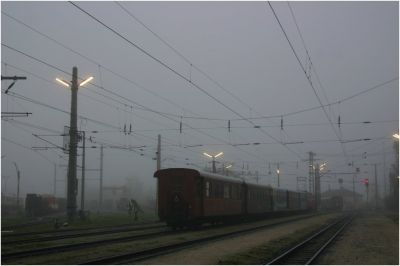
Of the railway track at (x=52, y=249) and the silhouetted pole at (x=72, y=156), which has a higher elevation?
the silhouetted pole at (x=72, y=156)

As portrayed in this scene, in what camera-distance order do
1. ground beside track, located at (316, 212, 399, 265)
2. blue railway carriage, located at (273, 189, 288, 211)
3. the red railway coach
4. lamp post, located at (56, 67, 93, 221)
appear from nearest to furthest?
1. ground beside track, located at (316, 212, 399, 265)
2. the red railway coach
3. lamp post, located at (56, 67, 93, 221)
4. blue railway carriage, located at (273, 189, 288, 211)

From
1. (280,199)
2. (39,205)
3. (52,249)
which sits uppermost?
(280,199)

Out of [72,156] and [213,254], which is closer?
[213,254]

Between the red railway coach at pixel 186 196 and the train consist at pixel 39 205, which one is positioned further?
the train consist at pixel 39 205

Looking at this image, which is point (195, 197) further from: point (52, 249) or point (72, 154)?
point (52, 249)

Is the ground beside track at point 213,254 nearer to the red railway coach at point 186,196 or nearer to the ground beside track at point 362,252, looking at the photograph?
the ground beside track at point 362,252

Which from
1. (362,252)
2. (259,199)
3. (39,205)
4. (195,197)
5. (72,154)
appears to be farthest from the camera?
(39,205)

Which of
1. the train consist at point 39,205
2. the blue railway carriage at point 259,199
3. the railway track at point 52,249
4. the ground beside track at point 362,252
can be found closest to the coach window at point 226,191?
the blue railway carriage at point 259,199

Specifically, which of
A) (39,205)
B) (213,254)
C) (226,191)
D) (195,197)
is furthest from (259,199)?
(213,254)

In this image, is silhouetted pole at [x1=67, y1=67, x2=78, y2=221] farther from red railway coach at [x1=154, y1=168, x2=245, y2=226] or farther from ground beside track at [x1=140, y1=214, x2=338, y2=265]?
ground beside track at [x1=140, y1=214, x2=338, y2=265]

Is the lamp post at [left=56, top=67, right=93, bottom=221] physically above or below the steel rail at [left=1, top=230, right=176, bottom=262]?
above

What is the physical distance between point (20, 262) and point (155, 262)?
3.40m

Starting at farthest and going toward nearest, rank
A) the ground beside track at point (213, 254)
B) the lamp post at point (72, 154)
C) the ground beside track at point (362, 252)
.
Result: the lamp post at point (72, 154), the ground beside track at point (362, 252), the ground beside track at point (213, 254)

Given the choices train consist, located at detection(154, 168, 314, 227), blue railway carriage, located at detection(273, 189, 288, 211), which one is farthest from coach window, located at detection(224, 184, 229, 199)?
blue railway carriage, located at detection(273, 189, 288, 211)
